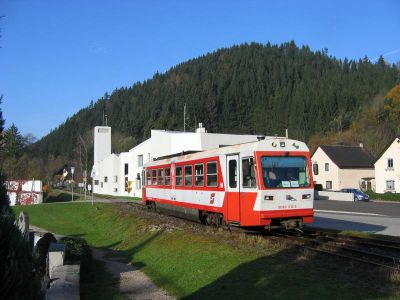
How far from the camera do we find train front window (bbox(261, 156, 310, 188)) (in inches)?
581

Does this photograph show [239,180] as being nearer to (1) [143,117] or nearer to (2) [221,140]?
(2) [221,140]

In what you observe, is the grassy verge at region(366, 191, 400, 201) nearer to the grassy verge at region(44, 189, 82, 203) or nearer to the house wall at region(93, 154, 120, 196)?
the house wall at region(93, 154, 120, 196)

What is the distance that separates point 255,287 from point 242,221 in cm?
644

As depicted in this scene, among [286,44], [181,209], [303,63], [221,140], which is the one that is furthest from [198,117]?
[181,209]

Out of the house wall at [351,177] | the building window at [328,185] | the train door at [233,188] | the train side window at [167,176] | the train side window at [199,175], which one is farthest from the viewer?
the building window at [328,185]

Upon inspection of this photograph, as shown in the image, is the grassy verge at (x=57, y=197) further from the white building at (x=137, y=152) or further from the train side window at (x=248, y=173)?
the train side window at (x=248, y=173)

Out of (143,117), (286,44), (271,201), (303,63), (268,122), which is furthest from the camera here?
(286,44)

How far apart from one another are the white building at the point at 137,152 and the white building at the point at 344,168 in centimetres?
2336

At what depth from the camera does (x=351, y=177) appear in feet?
230

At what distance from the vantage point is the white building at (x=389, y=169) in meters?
61.7

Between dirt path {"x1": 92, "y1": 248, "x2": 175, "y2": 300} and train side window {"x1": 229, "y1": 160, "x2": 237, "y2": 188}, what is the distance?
418 centimetres

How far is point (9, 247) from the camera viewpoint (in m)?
3.44

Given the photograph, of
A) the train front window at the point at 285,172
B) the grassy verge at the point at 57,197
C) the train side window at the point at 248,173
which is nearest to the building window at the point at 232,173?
the train side window at the point at 248,173

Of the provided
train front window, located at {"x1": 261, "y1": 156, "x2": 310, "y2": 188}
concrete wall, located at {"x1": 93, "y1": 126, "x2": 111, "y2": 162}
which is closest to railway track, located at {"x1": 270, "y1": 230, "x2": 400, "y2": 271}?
train front window, located at {"x1": 261, "y1": 156, "x2": 310, "y2": 188}
